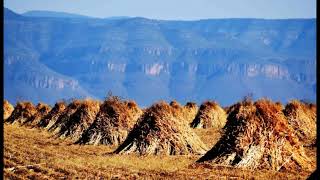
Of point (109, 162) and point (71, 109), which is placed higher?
point (71, 109)

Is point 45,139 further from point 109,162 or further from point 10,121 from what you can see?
point 10,121

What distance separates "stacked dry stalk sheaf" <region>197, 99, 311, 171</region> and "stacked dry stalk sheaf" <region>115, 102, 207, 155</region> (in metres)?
2.55

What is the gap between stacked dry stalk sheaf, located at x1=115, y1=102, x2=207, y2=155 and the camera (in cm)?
2166

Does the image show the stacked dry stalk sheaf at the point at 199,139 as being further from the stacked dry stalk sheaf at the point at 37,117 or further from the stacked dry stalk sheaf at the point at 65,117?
the stacked dry stalk sheaf at the point at 37,117

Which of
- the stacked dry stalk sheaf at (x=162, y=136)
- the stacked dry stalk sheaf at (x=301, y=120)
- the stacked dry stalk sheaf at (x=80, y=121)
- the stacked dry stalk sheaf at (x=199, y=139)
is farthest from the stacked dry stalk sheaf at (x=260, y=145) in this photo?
the stacked dry stalk sheaf at (x=80, y=121)

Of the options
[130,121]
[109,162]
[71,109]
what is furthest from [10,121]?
[109,162]

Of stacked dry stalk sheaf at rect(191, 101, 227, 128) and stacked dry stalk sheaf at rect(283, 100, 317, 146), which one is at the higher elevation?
stacked dry stalk sheaf at rect(191, 101, 227, 128)

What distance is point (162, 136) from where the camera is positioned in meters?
22.0

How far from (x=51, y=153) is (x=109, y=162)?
117 inches

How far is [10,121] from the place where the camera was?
45438 mm

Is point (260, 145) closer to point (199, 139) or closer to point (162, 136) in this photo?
point (162, 136)

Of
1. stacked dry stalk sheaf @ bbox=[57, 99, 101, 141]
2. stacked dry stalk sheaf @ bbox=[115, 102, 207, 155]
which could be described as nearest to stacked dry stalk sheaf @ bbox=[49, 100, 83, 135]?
stacked dry stalk sheaf @ bbox=[57, 99, 101, 141]

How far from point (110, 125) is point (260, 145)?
9186 millimetres

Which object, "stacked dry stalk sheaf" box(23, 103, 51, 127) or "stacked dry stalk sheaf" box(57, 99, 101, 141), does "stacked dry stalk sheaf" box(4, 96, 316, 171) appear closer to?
"stacked dry stalk sheaf" box(57, 99, 101, 141)
